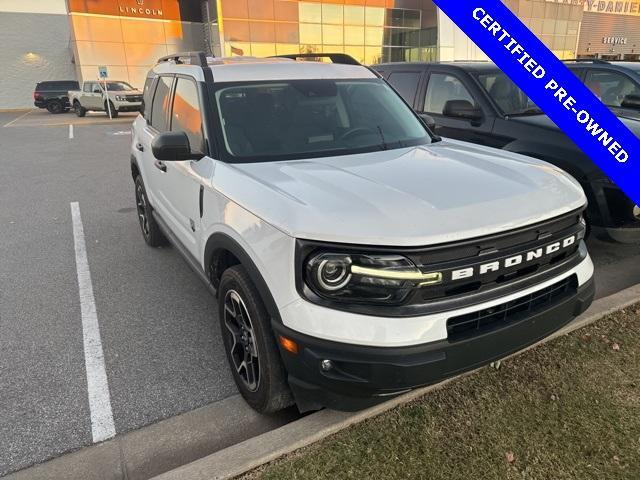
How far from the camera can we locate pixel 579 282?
8.66 ft

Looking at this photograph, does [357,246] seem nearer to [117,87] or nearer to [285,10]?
[117,87]

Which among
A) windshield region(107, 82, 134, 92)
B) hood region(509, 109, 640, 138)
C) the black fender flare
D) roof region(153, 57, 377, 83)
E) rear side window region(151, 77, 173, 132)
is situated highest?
roof region(153, 57, 377, 83)

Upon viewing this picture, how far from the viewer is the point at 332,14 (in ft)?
95.1

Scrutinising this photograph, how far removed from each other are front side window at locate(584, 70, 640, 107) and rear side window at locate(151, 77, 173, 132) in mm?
5571

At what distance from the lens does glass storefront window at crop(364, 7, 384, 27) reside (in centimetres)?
2972

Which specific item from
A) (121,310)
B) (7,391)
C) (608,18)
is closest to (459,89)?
(121,310)

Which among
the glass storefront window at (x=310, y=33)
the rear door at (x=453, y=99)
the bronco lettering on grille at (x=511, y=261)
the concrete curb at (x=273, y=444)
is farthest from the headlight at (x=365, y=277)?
the glass storefront window at (x=310, y=33)

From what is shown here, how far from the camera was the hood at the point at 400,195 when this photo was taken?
2.10 metres

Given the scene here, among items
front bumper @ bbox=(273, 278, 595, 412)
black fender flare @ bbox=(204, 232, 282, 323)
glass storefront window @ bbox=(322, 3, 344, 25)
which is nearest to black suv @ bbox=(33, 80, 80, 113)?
glass storefront window @ bbox=(322, 3, 344, 25)

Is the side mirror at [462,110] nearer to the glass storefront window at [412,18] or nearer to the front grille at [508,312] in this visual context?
the front grille at [508,312]

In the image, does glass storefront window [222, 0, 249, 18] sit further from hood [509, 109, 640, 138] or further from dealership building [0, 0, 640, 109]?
hood [509, 109, 640, 138]

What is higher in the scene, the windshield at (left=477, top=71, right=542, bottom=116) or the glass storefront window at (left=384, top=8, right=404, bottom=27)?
the glass storefront window at (left=384, top=8, right=404, bottom=27)

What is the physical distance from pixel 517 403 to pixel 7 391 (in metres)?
3.06

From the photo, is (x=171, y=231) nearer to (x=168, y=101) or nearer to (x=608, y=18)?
(x=168, y=101)
